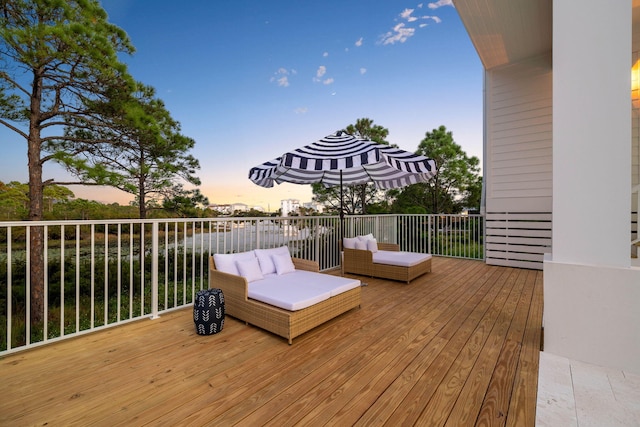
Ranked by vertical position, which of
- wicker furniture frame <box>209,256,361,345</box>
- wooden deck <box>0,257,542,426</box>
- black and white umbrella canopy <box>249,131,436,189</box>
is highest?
black and white umbrella canopy <box>249,131,436,189</box>

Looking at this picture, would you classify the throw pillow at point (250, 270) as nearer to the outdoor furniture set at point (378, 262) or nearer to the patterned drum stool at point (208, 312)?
the patterned drum stool at point (208, 312)

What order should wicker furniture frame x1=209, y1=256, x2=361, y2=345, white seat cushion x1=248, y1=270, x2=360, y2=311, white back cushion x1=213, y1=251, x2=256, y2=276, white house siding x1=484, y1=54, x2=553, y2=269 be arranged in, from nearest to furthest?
wicker furniture frame x1=209, y1=256, x2=361, y2=345, white seat cushion x1=248, y1=270, x2=360, y2=311, white back cushion x1=213, y1=251, x2=256, y2=276, white house siding x1=484, y1=54, x2=553, y2=269

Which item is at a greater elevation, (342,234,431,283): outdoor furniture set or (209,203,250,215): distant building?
(209,203,250,215): distant building

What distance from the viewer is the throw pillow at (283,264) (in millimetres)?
3816

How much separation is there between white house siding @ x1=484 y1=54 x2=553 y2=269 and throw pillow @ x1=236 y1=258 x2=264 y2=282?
5.75 meters

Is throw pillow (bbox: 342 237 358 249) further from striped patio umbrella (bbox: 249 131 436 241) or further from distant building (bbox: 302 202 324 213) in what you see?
distant building (bbox: 302 202 324 213)

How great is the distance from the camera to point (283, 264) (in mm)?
3877

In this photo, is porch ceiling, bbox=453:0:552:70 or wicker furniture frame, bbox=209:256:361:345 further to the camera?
porch ceiling, bbox=453:0:552:70

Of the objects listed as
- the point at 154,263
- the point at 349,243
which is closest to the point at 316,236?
the point at 349,243

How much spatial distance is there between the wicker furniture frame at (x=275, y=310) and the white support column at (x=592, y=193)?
1.96m

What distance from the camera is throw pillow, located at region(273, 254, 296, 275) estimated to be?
12.5ft

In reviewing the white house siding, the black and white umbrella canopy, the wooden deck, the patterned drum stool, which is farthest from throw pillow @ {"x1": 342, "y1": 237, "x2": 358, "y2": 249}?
the white house siding

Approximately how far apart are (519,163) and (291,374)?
6.74 m

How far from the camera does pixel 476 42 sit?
220 inches
